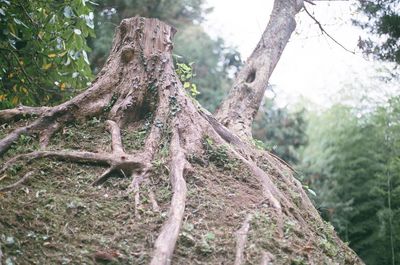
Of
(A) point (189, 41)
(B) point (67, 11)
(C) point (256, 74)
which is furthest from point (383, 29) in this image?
(A) point (189, 41)

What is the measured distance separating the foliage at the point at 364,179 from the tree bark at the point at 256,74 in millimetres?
5609

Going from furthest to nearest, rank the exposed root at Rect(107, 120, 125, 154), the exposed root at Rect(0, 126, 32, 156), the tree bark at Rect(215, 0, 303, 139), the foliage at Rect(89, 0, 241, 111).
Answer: the foliage at Rect(89, 0, 241, 111)
the tree bark at Rect(215, 0, 303, 139)
the exposed root at Rect(107, 120, 125, 154)
the exposed root at Rect(0, 126, 32, 156)

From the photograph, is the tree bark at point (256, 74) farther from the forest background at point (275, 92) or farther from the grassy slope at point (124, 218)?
the grassy slope at point (124, 218)

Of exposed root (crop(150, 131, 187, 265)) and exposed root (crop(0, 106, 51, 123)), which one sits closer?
exposed root (crop(150, 131, 187, 265))

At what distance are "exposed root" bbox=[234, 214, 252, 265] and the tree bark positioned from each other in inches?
76.8

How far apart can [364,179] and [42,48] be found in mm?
9562

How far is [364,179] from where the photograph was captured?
12141 mm

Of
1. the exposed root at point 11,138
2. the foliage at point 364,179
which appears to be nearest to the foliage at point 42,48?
the exposed root at point 11,138

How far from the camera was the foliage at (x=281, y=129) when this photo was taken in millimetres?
13438

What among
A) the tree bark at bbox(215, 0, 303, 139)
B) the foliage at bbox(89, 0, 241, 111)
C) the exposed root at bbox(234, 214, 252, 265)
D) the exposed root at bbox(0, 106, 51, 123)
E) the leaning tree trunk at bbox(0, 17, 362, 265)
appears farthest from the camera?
the foliage at bbox(89, 0, 241, 111)

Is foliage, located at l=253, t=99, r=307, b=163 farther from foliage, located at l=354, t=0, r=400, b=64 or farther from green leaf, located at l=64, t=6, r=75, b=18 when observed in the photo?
green leaf, located at l=64, t=6, r=75, b=18

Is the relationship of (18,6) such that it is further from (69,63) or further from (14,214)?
(14,214)

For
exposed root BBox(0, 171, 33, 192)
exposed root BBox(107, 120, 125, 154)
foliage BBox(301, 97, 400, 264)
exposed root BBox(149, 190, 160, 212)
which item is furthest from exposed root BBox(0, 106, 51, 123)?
foliage BBox(301, 97, 400, 264)

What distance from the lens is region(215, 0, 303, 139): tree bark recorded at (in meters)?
5.45
